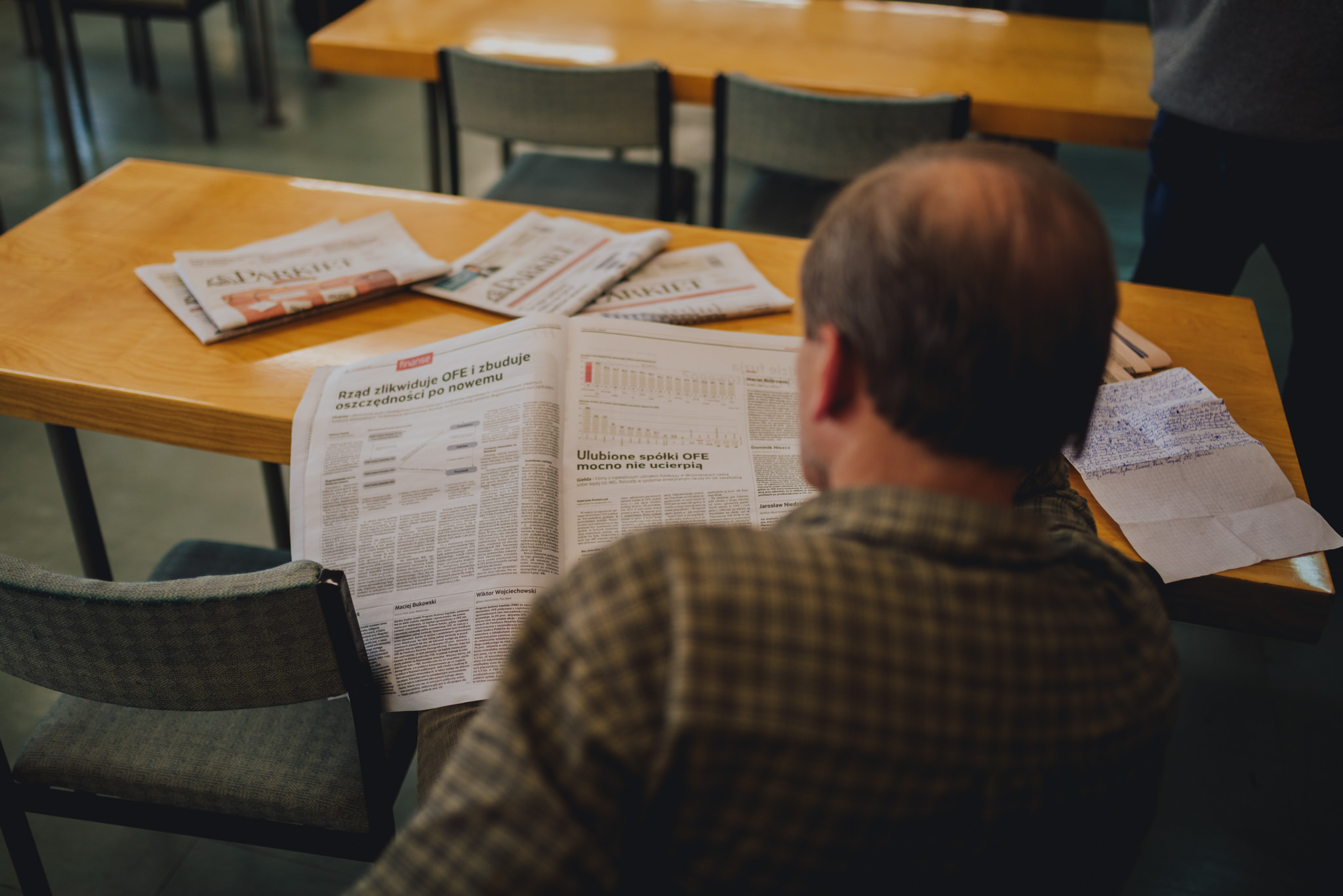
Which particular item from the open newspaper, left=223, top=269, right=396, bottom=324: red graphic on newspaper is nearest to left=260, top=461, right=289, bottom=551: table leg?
left=223, top=269, right=396, bottom=324: red graphic on newspaper

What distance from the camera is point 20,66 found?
12.5 ft

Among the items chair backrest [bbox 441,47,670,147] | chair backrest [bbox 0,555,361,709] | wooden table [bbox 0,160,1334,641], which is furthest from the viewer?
chair backrest [bbox 441,47,670,147]

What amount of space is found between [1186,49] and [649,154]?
225 cm

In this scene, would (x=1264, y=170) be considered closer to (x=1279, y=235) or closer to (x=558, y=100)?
(x=1279, y=235)

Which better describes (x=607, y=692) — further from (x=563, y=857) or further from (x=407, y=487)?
(x=407, y=487)

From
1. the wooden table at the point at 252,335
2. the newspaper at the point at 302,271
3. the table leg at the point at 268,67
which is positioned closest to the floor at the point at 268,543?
the table leg at the point at 268,67

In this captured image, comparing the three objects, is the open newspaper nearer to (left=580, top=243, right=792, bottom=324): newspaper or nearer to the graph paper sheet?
(left=580, top=243, right=792, bottom=324): newspaper

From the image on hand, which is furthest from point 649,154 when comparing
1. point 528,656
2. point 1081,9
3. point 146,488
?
point 528,656

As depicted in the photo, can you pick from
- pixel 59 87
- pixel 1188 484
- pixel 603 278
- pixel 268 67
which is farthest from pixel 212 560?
pixel 268 67

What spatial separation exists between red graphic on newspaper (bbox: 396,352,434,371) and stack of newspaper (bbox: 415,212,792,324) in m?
0.14

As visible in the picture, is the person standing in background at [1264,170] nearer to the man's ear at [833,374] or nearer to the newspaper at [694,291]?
the newspaper at [694,291]

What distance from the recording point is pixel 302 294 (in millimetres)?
1177

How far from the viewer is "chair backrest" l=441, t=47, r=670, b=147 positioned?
175cm

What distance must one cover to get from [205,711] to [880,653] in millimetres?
628
